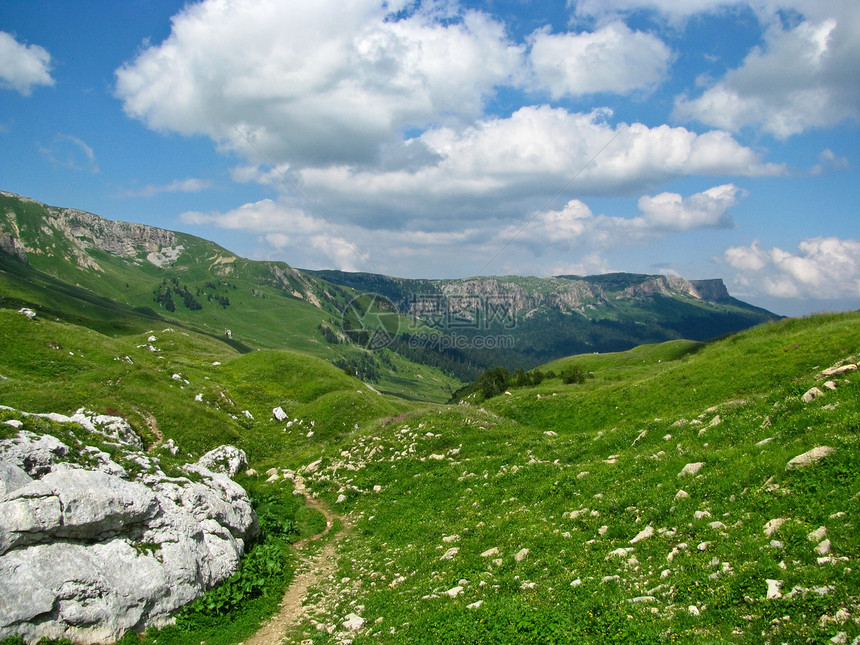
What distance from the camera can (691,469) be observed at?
14.4m

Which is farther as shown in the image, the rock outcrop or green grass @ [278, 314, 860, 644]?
the rock outcrop

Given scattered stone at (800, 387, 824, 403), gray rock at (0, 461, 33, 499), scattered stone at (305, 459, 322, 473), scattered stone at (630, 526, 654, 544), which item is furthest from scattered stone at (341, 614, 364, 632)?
scattered stone at (305, 459, 322, 473)

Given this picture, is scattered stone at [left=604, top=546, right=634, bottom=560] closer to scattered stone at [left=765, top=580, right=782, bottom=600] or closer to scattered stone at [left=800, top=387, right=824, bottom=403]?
scattered stone at [left=765, top=580, right=782, bottom=600]

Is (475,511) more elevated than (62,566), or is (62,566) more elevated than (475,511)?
(62,566)

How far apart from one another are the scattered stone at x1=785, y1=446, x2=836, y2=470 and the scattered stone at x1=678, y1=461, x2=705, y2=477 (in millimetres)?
2705

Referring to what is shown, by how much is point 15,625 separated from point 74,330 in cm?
5326

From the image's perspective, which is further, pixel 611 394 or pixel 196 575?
pixel 611 394

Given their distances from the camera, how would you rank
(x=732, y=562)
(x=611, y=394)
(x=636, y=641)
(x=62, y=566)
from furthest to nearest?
(x=611, y=394) < (x=62, y=566) < (x=732, y=562) < (x=636, y=641)

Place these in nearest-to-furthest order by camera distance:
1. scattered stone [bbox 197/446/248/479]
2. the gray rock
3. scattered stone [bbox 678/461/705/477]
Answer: the gray rock, scattered stone [bbox 678/461/705/477], scattered stone [bbox 197/446/248/479]

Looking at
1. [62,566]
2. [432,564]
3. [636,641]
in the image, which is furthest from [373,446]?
[636,641]

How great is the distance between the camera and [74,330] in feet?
176

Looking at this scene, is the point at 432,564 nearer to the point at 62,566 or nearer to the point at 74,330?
the point at 62,566

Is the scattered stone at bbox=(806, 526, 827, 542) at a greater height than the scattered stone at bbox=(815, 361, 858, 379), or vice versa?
the scattered stone at bbox=(815, 361, 858, 379)

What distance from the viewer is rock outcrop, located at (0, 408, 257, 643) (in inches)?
474
